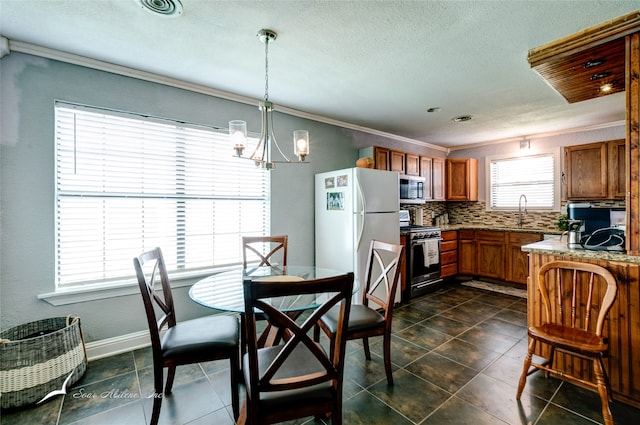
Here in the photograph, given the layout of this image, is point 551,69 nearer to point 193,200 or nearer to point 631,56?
point 631,56

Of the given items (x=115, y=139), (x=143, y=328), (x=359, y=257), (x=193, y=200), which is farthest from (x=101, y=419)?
(x=359, y=257)

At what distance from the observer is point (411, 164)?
4695mm

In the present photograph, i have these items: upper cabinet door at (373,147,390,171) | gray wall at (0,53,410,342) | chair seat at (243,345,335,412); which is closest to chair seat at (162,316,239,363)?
chair seat at (243,345,335,412)

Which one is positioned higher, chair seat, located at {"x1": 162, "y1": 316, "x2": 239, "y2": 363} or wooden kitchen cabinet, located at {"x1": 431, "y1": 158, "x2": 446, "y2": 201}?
wooden kitchen cabinet, located at {"x1": 431, "y1": 158, "x2": 446, "y2": 201}

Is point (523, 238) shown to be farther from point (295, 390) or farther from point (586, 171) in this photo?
point (295, 390)

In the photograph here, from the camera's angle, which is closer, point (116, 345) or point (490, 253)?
point (116, 345)

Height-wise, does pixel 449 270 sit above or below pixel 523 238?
below

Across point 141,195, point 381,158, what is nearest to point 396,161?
point 381,158

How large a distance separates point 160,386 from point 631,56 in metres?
3.56

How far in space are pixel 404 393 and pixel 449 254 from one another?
3.35 meters

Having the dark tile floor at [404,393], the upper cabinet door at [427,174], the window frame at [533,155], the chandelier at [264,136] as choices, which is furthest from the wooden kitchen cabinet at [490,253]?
the chandelier at [264,136]

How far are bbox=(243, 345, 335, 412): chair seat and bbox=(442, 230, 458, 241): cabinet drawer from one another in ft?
12.9

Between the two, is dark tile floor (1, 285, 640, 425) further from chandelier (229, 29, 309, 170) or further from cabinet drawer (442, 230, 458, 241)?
cabinet drawer (442, 230, 458, 241)

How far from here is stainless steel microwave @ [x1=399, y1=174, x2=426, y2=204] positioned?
4328 millimetres
